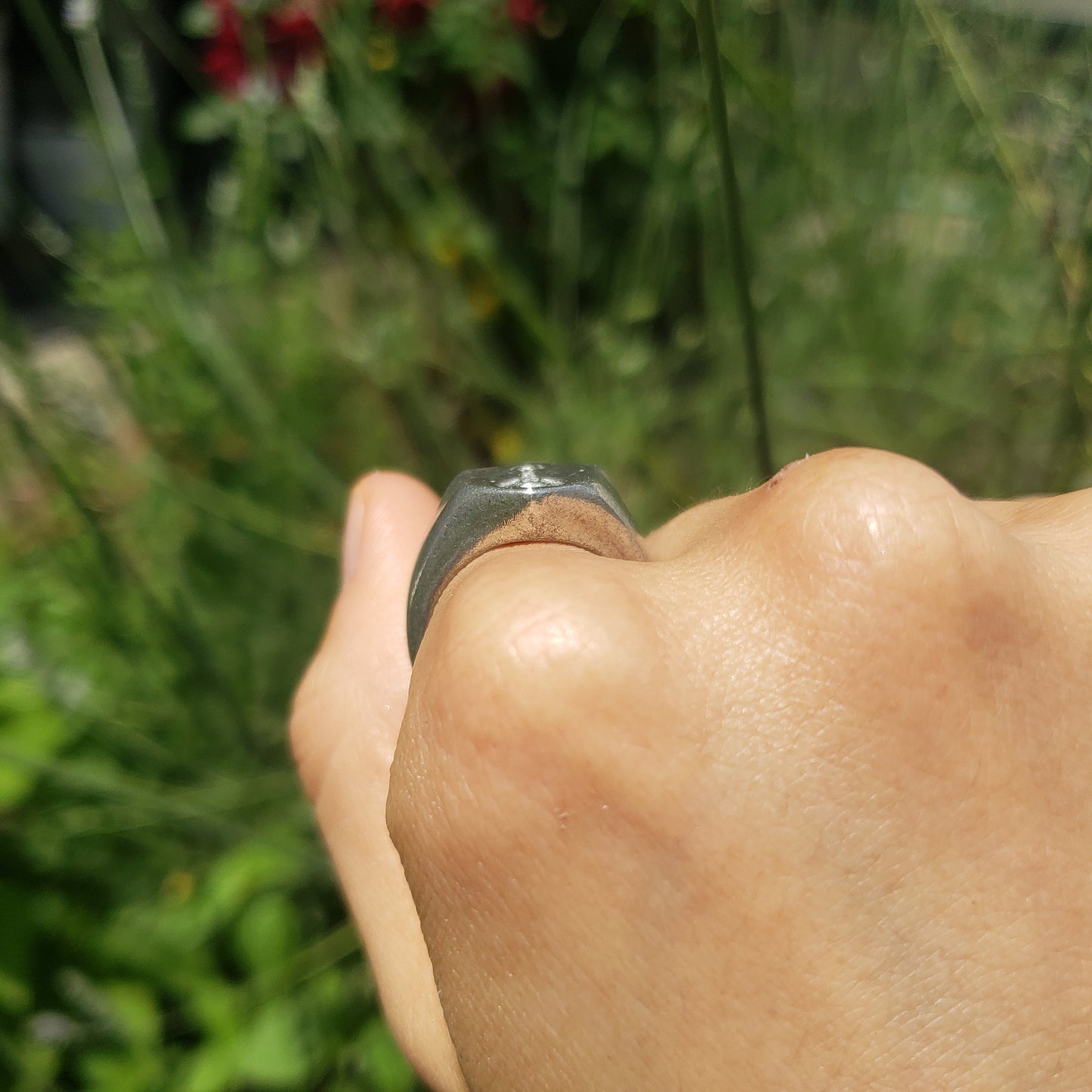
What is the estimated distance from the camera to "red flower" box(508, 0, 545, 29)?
0.99 m

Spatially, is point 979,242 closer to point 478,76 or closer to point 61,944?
point 478,76

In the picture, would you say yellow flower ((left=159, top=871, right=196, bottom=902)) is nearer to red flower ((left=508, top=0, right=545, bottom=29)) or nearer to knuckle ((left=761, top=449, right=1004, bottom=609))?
knuckle ((left=761, top=449, right=1004, bottom=609))

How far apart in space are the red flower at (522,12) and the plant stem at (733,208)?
2.35 feet

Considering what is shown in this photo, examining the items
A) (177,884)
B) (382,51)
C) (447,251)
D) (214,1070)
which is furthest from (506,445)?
(214,1070)

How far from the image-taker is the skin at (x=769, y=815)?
0.70 feet

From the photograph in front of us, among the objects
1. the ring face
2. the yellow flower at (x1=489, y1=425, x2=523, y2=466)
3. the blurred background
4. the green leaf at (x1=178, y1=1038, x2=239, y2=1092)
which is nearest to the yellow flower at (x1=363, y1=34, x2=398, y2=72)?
the blurred background

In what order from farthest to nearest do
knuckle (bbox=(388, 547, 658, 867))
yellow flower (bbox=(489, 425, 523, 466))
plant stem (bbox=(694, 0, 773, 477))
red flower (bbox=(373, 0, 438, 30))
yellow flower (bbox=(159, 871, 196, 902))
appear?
yellow flower (bbox=(489, 425, 523, 466)) < red flower (bbox=(373, 0, 438, 30)) < yellow flower (bbox=(159, 871, 196, 902)) < plant stem (bbox=(694, 0, 773, 477)) < knuckle (bbox=(388, 547, 658, 867))

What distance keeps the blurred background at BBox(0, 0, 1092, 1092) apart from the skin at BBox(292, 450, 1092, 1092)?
34cm

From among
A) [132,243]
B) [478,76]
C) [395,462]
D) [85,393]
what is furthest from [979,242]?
[85,393]

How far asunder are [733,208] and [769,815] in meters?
0.28

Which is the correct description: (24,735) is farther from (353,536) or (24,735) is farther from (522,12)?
(522,12)

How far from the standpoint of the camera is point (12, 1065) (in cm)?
59

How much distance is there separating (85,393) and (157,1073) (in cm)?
75

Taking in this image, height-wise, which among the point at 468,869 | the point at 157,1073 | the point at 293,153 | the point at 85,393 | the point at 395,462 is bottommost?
the point at 157,1073
